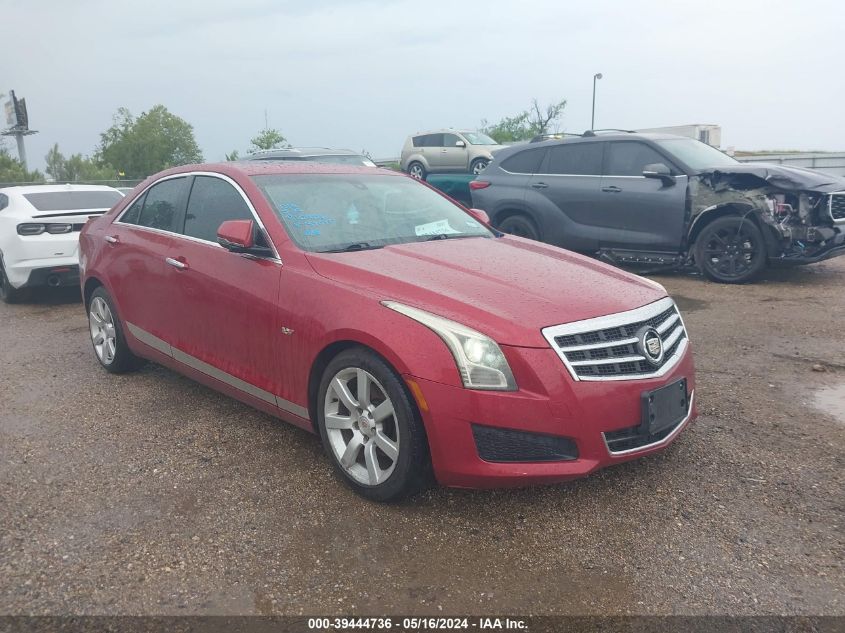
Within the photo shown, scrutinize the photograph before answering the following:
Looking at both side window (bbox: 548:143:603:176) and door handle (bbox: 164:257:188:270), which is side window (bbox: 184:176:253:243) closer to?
door handle (bbox: 164:257:188:270)

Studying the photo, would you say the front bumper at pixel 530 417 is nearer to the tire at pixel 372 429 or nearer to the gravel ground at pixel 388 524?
the tire at pixel 372 429

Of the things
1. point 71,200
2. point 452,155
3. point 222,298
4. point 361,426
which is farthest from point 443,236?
point 452,155

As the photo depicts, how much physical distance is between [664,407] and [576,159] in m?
6.81

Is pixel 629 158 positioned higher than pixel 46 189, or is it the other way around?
pixel 629 158

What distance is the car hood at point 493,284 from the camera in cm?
315

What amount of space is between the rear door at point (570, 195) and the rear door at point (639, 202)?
0.49 ft

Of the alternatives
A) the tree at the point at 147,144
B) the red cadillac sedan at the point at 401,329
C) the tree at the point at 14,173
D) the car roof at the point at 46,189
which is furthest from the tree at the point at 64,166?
the red cadillac sedan at the point at 401,329

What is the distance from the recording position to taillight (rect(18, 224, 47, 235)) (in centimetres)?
834

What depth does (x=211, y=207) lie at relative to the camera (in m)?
4.50

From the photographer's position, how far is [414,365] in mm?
3098

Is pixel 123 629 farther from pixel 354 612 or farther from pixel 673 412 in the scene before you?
pixel 673 412

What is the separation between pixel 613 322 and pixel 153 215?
3.30 metres

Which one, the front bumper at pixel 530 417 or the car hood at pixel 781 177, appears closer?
the front bumper at pixel 530 417

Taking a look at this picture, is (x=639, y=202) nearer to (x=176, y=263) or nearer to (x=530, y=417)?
(x=176, y=263)
